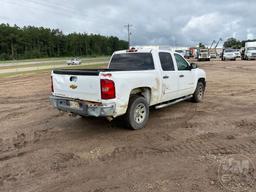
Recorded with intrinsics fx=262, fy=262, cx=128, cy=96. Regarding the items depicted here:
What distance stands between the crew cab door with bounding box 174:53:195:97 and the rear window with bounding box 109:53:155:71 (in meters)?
1.19

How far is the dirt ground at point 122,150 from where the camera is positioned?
376cm

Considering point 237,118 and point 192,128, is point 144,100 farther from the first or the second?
point 237,118

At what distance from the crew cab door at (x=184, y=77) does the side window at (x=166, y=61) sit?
1.14ft

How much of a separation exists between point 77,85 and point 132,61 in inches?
76.2

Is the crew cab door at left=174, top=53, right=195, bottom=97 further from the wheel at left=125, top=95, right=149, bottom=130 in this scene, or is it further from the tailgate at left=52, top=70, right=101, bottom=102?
the tailgate at left=52, top=70, right=101, bottom=102

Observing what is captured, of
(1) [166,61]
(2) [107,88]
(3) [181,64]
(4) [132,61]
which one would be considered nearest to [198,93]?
(3) [181,64]

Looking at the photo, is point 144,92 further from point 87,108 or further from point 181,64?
point 181,64

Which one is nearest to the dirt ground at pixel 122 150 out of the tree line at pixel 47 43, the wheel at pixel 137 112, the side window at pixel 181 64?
the wheel at pixel 137 112

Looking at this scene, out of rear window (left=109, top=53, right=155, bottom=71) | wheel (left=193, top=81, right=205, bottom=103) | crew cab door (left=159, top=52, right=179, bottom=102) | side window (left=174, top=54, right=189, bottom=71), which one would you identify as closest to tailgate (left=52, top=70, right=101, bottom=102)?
rear window (left=109, top=53, right=155, bottom=71)

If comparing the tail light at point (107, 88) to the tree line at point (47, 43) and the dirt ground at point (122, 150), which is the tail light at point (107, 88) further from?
the tree line at point (47, 43)

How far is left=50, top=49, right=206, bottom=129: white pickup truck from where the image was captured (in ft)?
17.4

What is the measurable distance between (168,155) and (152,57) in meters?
2.86

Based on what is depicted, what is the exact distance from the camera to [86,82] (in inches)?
214

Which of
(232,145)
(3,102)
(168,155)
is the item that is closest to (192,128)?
(232,145)
